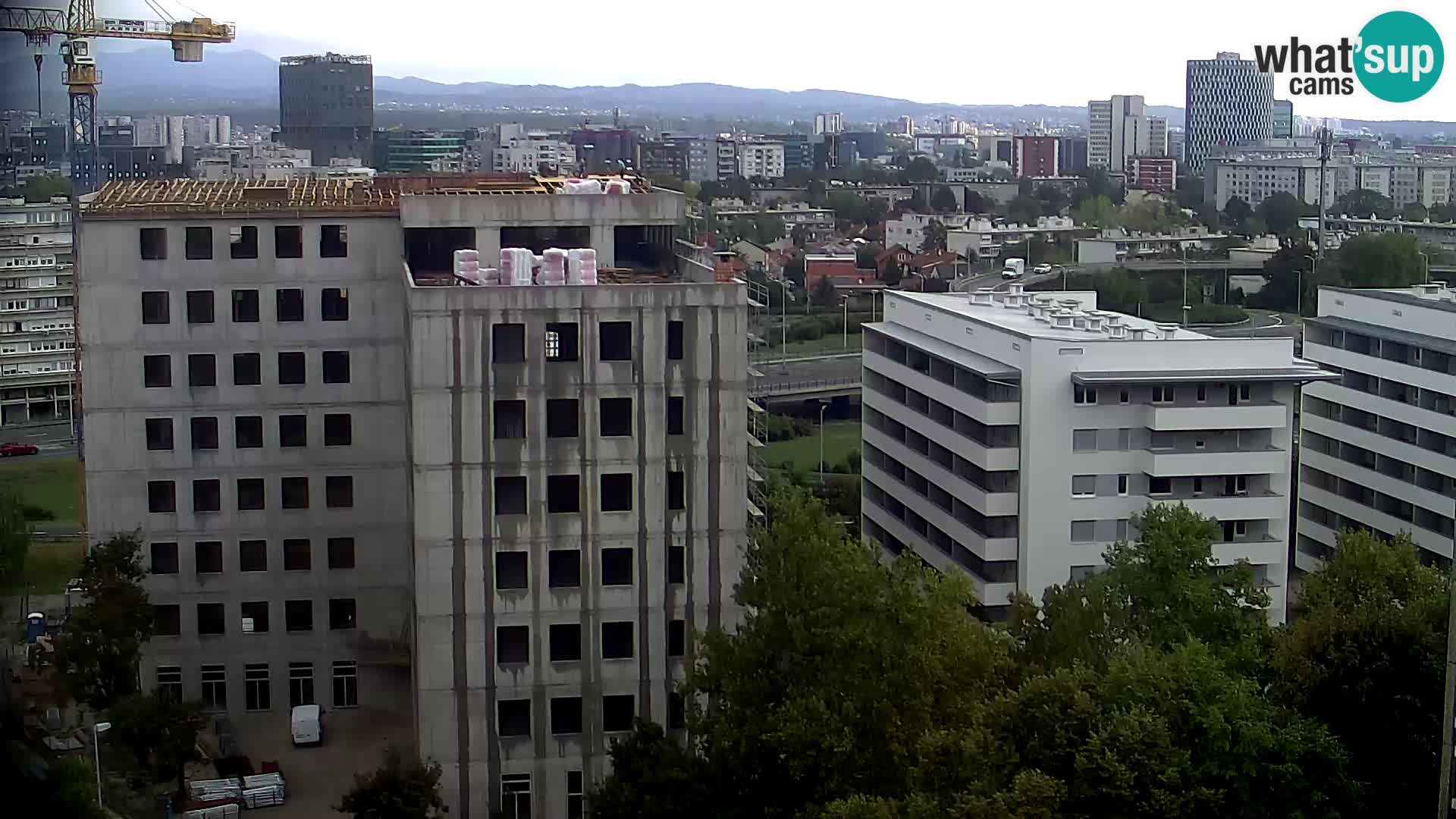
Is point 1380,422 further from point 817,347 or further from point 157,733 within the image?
point 817,347

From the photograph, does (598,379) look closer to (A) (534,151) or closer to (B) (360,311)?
(B) (360,311)

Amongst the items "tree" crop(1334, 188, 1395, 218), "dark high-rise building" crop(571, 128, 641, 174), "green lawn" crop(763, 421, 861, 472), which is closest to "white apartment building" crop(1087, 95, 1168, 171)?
"dark high-rise building" crop(571, 128, 641, 174)

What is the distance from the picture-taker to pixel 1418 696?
515 centimetres

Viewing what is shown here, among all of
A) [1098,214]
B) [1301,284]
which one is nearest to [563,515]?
[1301,284]

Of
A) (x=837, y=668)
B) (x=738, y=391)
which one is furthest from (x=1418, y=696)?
(x=738, y=391)

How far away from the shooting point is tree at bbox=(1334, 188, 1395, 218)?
104ft

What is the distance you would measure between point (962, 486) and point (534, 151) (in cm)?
3859

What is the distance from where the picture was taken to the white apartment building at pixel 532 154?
147 ft

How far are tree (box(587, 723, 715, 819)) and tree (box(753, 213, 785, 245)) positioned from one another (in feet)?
86.3

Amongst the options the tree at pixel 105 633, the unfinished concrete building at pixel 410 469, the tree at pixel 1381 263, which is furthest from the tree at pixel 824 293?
the tree at pixel 105 633

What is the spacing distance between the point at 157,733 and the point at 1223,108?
39797 mm

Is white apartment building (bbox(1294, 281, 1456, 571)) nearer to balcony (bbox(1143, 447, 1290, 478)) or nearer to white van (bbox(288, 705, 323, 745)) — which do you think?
balcony (bbox(1143, 447, 1290, 478))

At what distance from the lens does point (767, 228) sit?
3356cm

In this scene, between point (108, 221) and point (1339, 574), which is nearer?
point (1339, 574)
